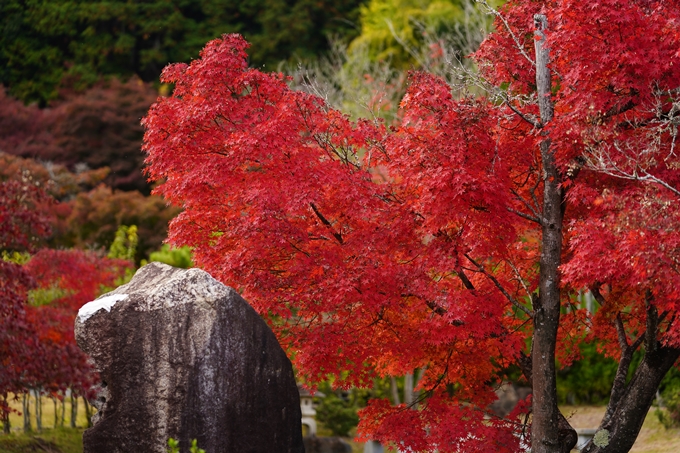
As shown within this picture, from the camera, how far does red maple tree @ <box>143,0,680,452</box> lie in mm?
6922

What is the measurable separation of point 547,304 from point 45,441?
7.73m

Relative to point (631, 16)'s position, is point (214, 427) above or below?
below

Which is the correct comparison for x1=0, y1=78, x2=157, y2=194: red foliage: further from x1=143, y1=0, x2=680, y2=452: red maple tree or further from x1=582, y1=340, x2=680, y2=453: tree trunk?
x1=582, y1=340, x2=680, y2=453: tree trunk

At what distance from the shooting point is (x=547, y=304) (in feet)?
25.4

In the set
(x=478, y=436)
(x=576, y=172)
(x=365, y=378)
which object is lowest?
(x=478, y=436)

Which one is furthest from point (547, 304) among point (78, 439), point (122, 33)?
point (122, 33)

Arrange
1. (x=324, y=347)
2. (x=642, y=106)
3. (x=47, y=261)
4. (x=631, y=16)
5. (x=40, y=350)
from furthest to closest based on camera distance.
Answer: (x=47, y=261)
(x=40, y=350)
(x=324, y=347)
(x=642, y=106)
(x=631, y=16)

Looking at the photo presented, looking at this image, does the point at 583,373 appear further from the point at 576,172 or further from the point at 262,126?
the point at 262,126

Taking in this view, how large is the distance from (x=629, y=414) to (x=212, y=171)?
14.7 ft

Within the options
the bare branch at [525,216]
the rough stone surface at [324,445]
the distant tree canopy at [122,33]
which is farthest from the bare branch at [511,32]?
the distant tree canopy at [122,33]

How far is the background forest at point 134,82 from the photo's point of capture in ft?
51.8

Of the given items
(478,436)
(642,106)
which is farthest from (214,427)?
(642,106)

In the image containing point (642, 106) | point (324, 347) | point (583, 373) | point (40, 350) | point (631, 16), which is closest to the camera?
point (631, 16)

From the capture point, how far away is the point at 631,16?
6.52 m
